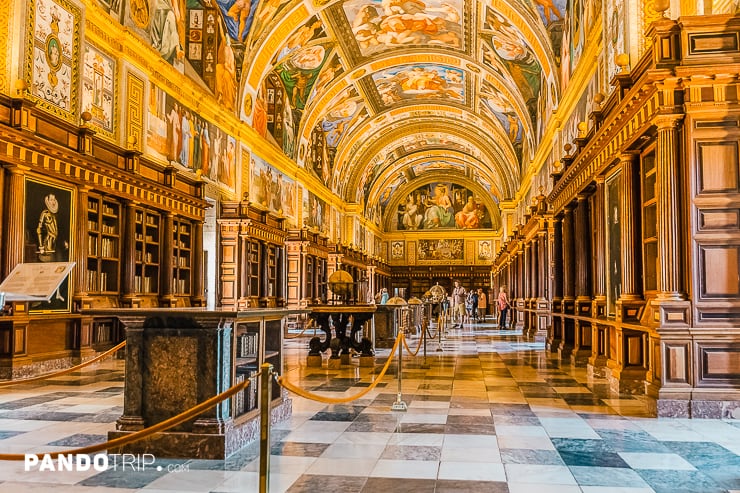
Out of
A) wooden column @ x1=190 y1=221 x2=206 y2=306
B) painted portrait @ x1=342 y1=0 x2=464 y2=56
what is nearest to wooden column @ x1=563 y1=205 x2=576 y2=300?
wooden column @ x1=190 y1=221 x2=206 y2=306

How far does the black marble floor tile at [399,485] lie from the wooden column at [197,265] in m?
12.0

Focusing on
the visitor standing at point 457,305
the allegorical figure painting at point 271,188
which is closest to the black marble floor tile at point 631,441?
the allegorical figure painting at point 271,188

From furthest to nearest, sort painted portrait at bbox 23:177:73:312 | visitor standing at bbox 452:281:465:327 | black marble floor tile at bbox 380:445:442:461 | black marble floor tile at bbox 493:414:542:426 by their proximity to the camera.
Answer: visitor standing at bbox 452:281:465:327, painted portrait at bbox 23:177:73:312, black marble floor tile at bbox 493:414:542:426, black marble floor tile at bbox 380:445:442:461

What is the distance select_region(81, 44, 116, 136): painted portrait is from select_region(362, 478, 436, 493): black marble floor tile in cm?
984

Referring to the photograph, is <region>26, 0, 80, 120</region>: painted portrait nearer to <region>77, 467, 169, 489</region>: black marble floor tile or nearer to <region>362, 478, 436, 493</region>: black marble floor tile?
<region>77, 467, 169, 489</region>: black marble floor tile

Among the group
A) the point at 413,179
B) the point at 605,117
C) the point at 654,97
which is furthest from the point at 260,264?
the point at 413,179

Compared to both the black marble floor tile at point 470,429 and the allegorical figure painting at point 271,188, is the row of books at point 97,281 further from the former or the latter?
the allegorical figure painting at point 271,188

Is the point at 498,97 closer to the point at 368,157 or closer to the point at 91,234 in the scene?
the point at 368,157

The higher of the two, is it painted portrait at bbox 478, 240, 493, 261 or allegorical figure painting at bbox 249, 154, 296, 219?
allegorical figure painting at bbox 249, 154, 296, 219

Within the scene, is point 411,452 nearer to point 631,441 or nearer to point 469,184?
point 631,441

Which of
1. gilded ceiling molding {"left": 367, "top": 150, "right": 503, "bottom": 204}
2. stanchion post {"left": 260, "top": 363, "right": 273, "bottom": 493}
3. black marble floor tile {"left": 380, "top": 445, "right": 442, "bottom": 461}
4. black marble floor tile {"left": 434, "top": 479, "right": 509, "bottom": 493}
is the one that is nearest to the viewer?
stanchion post {"left": 260, "top": 363, "right": 273, "bottom": 493}

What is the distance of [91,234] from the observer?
37.8 ft

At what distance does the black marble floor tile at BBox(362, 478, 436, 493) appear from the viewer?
157 inches

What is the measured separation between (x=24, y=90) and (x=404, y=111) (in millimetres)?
23559
